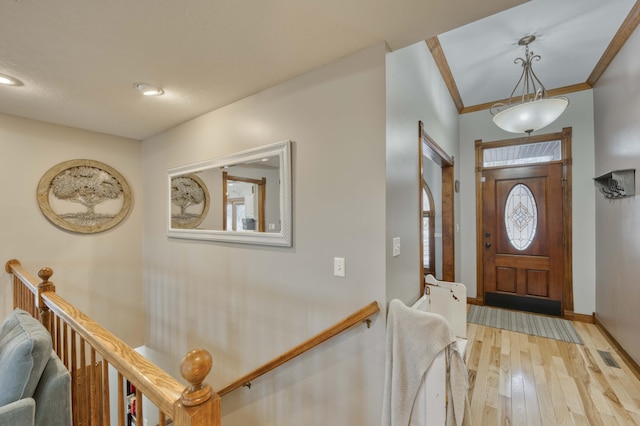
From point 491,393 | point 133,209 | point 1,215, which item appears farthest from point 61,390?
point 491,393

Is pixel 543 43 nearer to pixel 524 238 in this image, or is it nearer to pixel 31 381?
pixel 524 238

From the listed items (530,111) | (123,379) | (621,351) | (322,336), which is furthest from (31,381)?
(621,351)

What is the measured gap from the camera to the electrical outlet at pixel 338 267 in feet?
5.67

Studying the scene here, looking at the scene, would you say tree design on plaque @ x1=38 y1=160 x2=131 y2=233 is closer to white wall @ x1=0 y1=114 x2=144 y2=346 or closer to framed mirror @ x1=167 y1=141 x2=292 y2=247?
white wall @ x1=0 y1=114 x2=144 y2=346

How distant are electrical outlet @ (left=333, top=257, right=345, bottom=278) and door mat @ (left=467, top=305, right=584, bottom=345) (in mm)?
2796

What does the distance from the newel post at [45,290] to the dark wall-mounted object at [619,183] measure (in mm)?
4510

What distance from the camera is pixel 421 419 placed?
1415mm

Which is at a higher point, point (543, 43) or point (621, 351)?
point (543, 43)

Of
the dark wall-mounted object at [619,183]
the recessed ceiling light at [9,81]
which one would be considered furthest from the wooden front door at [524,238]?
the recessed ceiling light at [9,81]

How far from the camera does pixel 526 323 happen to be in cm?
354

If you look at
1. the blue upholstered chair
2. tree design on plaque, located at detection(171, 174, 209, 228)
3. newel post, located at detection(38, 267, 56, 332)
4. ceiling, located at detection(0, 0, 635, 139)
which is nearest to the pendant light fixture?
ceiling, located at detection(0, 0, 635, 139)

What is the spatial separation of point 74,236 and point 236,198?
205 centimetres

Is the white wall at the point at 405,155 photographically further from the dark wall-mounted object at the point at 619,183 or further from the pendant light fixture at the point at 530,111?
the dark wall-mounted object at the point at 619,183

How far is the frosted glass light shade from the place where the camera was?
91.9 inches
